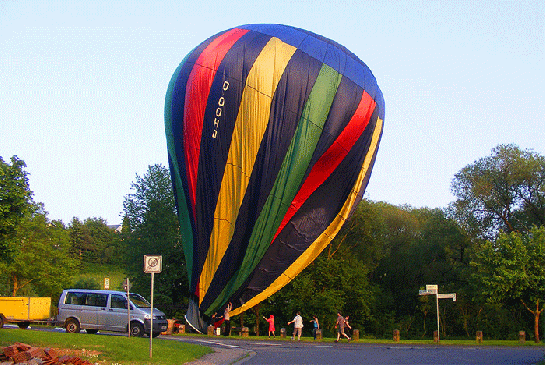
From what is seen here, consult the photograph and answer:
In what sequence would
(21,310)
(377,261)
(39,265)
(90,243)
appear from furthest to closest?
(90,243) < (377,261) < (39,265) < (21,310)

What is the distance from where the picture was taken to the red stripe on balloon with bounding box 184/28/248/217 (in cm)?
1808

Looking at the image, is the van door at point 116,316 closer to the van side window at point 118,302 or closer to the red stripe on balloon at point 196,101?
the van side window at point 118,302

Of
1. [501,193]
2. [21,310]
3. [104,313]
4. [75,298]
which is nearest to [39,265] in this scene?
[21,310]

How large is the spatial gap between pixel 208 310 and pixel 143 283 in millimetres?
28796

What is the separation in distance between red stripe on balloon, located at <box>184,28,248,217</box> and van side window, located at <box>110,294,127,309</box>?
24.6 feet

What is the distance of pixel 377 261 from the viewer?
5506 centimetres

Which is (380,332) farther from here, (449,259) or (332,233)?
(332,233)

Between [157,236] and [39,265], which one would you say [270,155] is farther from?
[39,265]

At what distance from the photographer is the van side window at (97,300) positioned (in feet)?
78.3

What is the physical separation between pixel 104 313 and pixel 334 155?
11056 mm

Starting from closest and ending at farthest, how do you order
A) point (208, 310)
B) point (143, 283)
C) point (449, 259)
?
point (208, 310) → point (143, 283) → point (449, 259)

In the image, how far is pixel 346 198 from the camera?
1983cm

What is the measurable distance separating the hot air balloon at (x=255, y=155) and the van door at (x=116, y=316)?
643cm

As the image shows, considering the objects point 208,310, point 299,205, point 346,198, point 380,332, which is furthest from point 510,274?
point 380,332
